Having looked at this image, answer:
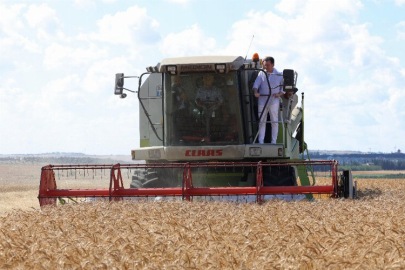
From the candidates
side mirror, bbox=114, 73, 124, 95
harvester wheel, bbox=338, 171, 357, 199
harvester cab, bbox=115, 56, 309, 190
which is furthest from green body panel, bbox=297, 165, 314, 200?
side mirror, bbox=114, 73, 124, 95

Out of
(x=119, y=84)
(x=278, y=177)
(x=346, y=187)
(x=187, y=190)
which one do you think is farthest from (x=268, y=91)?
(x=119, y=84)

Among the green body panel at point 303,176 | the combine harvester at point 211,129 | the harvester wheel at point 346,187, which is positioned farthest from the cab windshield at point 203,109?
the harvester wheel at point 346,187

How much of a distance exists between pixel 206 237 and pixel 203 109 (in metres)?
5.03

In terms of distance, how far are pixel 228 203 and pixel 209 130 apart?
6.93 feet

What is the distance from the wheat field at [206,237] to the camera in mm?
4363

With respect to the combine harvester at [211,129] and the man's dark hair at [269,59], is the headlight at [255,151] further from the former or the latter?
the man's dark hair at [269,59]

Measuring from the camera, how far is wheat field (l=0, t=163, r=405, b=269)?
4363mm

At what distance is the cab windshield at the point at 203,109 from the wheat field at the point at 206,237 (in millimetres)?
2220

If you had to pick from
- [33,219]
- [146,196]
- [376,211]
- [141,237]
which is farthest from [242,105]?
[141,237]

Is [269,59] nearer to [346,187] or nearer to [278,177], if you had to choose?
[278,177]

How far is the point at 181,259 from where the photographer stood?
14.5ft

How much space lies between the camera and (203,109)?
10.3m

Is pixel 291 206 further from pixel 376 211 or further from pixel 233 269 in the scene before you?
pixel 233 269

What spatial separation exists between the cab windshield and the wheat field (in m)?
2.22
